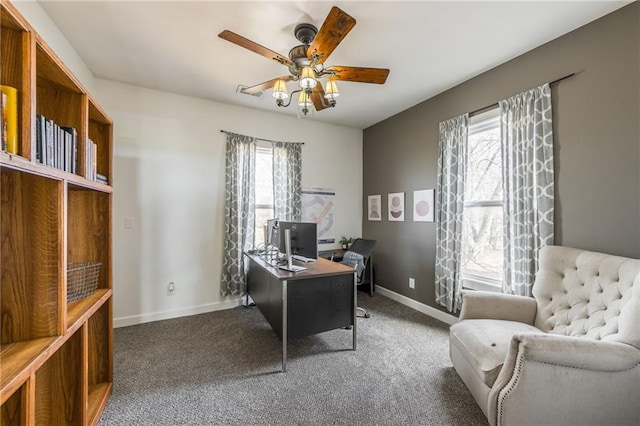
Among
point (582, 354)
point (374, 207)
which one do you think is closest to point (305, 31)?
point (582, 354)

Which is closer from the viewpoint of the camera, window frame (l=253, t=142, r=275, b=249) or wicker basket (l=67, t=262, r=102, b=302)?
wicker basket (l=67, t=262, r=102, b=302)

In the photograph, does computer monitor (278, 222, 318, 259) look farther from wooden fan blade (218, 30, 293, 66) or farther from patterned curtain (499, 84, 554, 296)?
patterned curtain (499, 84, 554, 296)

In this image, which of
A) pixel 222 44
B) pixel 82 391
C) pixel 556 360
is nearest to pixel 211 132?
pixel 222 44

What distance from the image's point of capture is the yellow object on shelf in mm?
895

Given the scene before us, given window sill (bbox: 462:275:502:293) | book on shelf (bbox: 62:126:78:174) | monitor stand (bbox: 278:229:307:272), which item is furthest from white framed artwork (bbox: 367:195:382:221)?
book on shelf (bbox: 62:126:78:174)

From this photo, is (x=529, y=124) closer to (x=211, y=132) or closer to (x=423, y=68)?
(x=423, y=68)

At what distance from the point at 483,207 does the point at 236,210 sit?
114 inches

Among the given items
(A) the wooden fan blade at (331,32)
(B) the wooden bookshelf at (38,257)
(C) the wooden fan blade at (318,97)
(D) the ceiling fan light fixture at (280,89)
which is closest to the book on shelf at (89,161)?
(B) the wooden bookshelf at (38,257)

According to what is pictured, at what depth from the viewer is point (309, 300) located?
224 cm

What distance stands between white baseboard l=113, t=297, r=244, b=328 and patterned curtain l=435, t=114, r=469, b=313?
2.62 meters

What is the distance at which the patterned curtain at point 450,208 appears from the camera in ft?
9.19

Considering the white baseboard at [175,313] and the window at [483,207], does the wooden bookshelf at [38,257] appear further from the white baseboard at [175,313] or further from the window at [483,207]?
the window at [483,207]

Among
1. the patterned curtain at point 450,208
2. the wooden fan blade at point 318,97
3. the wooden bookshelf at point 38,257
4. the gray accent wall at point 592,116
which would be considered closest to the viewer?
the wooden bookshelf at point 38,257

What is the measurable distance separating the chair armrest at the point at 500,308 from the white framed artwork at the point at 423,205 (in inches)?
51.8
